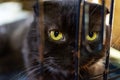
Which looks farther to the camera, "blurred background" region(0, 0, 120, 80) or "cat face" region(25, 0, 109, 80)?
"blurred background" region(0, 0, 120, 80)

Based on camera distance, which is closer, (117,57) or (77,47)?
(77,47)

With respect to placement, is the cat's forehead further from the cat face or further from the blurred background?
the blurred background

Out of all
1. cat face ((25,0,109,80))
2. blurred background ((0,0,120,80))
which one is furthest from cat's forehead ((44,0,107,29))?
blurred background ((0,0,120,80))

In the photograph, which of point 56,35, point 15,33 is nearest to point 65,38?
point 56,35

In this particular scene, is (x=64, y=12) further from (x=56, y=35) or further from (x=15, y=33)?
(x=15, y=33)

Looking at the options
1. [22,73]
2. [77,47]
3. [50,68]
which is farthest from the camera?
[22,73]

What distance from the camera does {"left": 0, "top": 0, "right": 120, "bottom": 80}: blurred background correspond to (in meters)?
0.77

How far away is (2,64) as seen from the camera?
2.85ft

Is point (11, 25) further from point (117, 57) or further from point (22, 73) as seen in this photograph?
point (117, 57)

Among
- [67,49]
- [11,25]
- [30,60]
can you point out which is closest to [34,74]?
[30,60]

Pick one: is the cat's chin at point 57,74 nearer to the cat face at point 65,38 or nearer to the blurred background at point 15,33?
the cat face at point 65,38

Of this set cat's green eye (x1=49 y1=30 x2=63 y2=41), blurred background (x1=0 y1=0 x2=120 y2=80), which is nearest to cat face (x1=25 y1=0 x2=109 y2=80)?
cat's green eye (x1=49 y1=30 x2=63 y2=41)

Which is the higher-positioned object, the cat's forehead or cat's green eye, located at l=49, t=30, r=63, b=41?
the cat's forehead

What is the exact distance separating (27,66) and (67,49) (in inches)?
7.8
